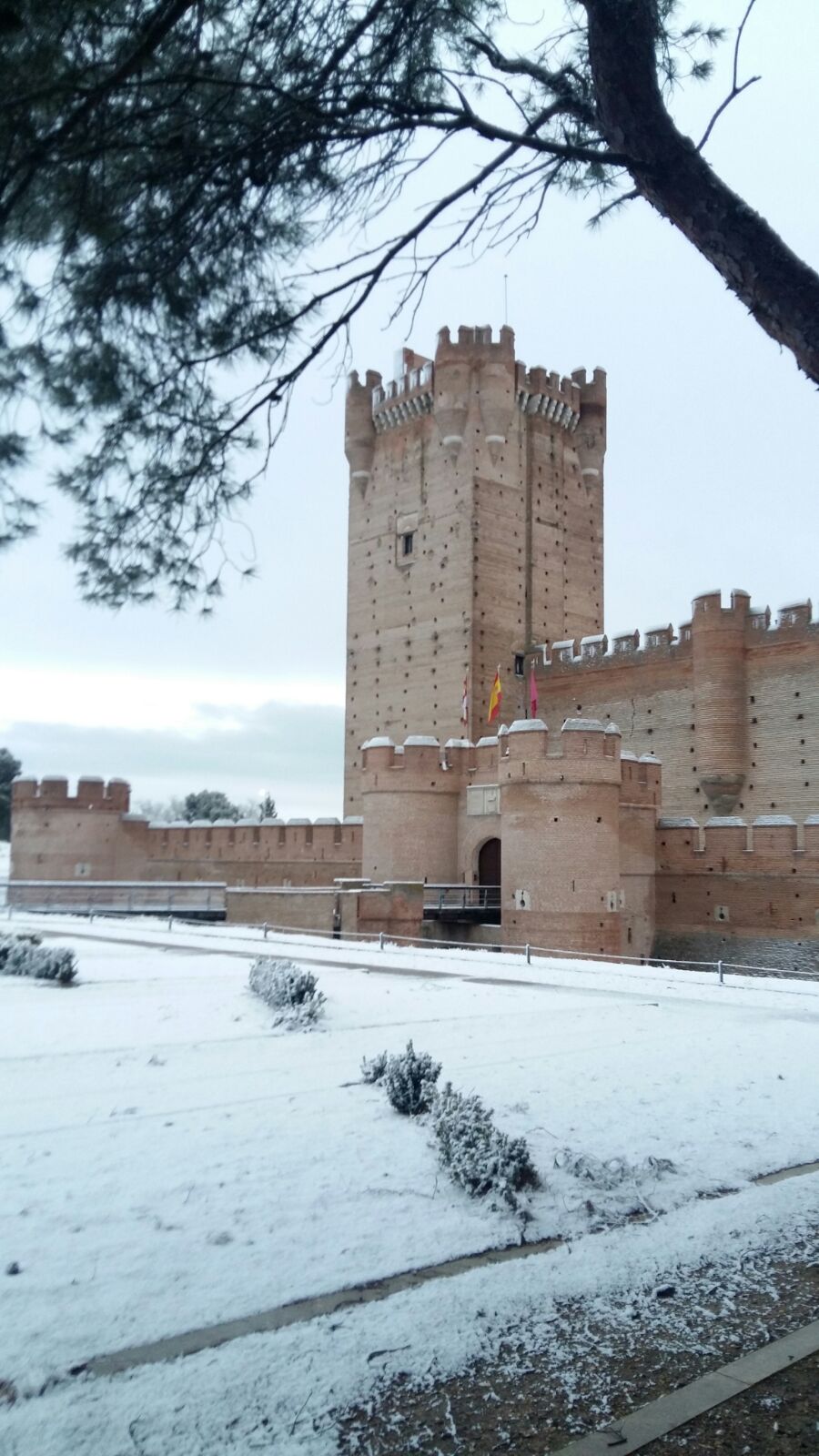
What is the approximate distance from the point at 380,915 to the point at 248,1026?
11.8 m

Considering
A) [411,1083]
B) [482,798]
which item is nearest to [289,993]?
[411,1083]

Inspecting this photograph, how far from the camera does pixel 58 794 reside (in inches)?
1125

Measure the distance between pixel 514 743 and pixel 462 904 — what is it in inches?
168

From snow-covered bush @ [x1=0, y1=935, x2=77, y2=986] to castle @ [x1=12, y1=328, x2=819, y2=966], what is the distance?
8.65 m

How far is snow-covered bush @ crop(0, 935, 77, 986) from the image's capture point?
998 centimetres

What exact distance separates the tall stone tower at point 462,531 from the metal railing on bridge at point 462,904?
→ 7584 mm

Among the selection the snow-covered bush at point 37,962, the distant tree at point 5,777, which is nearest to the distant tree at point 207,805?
the distant tree at point 5,777

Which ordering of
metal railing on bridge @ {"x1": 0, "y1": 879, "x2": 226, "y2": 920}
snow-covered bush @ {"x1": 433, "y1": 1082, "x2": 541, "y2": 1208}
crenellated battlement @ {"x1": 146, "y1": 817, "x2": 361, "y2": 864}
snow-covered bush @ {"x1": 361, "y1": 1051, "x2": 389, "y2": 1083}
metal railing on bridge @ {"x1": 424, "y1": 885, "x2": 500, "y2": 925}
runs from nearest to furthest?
snow-covered bush @ {"x1": 433, "y1": 1082, "x2": 541, "y2": 1208}
snow-covered bush @ {"x1": 361, "y1": 1051, "x2": 389, "y2": 1083}
metal railing on bridge @ {"x1": 424, "y1": 885, "x2": 500, "y2": 925}
metal railing on bridge @ {"x1": 0, "y1": 879, "x2": 226, "y2": 920}
crenellated battlement @ {"x1": 146, "y1": 817, "x2": 361, "y2": 864}

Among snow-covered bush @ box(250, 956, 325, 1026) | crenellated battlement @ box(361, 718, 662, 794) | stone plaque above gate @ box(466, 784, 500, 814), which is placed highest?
crenellated battlement @ box(361, 718, 662, 794)

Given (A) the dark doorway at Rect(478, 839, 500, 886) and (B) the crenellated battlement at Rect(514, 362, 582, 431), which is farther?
(B) the crenellated battlement at Rect(514, 362, 582, 431)

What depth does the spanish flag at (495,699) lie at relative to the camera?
2874 cm

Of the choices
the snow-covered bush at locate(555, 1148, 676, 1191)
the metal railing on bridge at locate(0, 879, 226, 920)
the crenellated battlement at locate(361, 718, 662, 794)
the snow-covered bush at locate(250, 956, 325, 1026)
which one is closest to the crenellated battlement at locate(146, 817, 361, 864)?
the metal railing on bridge at locate(0, 879, 226, 920)

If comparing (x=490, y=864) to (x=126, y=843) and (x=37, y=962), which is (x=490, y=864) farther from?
(x=37, y=962)

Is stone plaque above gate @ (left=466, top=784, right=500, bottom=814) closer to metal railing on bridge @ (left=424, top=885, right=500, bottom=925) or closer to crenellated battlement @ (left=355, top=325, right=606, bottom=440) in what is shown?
metal railing on bridge @ (left=424, top=885, right=500, bottom=925)
